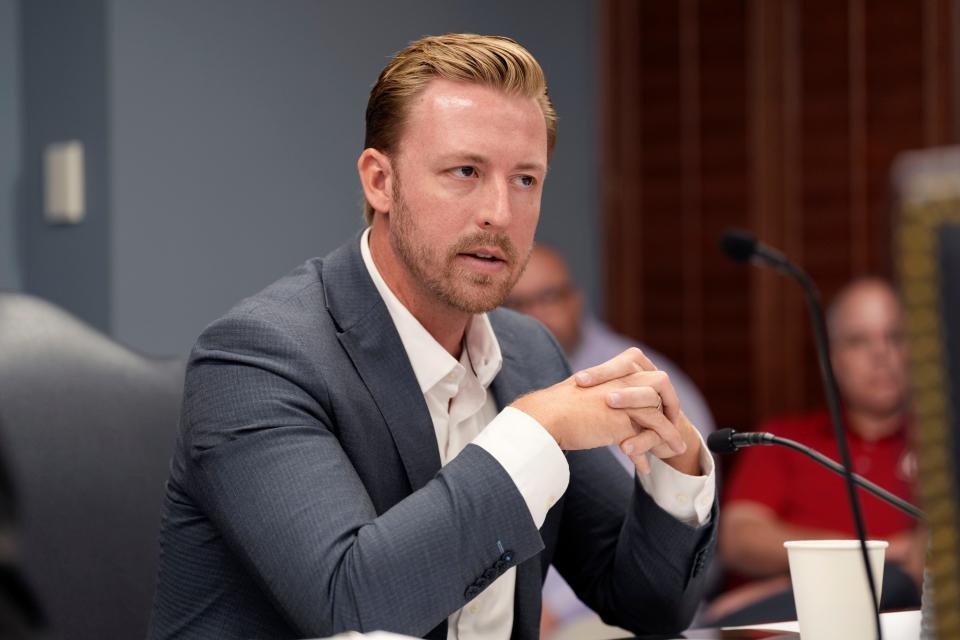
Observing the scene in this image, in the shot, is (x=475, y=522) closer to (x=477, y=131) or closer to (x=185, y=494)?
(x=185, y=494)

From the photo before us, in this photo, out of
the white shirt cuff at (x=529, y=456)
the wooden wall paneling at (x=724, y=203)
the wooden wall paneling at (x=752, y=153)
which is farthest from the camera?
the wooden wall paneling at (x=724, y=203)

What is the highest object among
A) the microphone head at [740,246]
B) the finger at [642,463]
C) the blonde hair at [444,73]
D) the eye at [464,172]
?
the blonde hair at [444,73]

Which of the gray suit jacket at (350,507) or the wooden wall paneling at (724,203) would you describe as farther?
the wooden wall paneling at (724,203)

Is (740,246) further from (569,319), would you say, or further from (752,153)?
(752,153)

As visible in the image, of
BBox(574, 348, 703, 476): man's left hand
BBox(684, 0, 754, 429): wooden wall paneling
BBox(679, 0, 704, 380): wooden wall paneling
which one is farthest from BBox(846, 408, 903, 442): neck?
BBox(574, 348, 703, 476): man's left hand

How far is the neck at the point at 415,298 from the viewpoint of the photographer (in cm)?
162

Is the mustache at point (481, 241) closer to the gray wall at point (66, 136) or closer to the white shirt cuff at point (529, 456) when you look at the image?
the white shirt cuff at point (529, 456)

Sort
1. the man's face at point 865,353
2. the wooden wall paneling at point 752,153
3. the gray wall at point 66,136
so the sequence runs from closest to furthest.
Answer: the gray wall at point 66,136
the man's face at point 865,353
the wooden wall paneling at point 752,153

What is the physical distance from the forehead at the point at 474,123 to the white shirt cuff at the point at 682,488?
0.40 m

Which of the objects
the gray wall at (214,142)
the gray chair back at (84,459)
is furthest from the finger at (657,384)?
the gray wall at (214,142)

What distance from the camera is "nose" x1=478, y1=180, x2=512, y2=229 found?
1.53 meters

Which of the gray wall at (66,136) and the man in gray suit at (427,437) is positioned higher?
the gray wall at (66,136)

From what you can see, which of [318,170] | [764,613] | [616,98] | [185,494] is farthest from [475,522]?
[616,98]

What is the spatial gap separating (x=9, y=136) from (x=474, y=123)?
1472 mm
